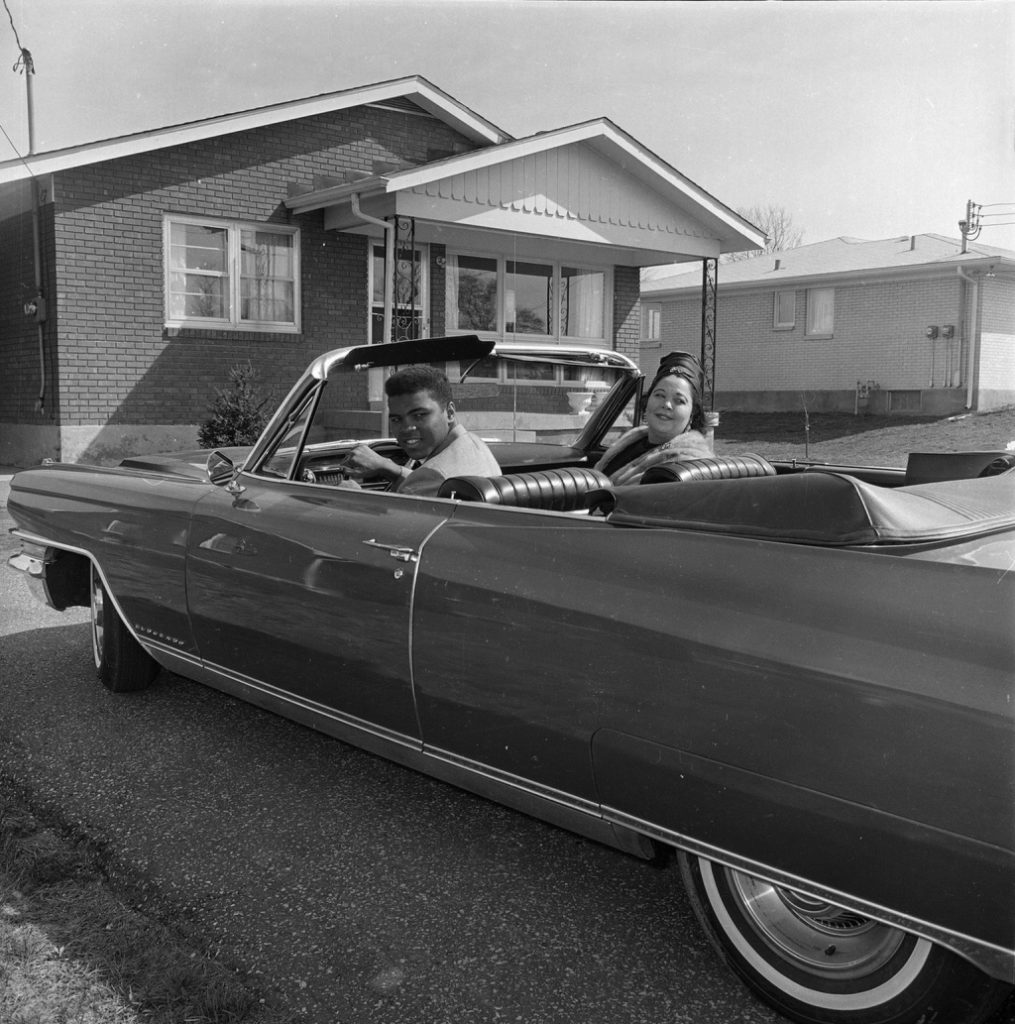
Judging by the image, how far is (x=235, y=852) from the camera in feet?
9.69

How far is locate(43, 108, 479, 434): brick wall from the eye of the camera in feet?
40.4

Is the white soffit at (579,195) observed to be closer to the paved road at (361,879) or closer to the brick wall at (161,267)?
the brick wall at (161,267)

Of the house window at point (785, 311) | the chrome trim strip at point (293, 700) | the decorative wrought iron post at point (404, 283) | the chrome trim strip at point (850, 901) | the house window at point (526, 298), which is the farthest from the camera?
the house window at point (785, 311)

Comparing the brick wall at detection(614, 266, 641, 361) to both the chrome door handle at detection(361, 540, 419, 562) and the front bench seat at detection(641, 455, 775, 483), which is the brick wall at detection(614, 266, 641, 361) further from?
the chrome door handle at detection(361, 540, 419, 562)

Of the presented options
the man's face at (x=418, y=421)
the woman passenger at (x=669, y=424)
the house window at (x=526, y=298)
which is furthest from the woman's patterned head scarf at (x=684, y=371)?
the house window at (x=526, y=298)

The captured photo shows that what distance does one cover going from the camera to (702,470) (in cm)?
290

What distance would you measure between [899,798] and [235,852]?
6.20 ft

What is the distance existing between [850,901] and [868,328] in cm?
2375

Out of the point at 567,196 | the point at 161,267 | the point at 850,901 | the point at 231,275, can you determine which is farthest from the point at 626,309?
the point at 850,901

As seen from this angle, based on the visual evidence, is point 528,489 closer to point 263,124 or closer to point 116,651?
point 116,651

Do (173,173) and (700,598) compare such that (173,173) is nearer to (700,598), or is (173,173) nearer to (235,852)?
(235,852)

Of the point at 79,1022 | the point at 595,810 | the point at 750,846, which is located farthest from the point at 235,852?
the point at 750,846

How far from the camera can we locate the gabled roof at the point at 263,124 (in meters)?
11.7

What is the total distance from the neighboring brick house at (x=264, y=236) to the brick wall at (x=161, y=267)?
2cm
